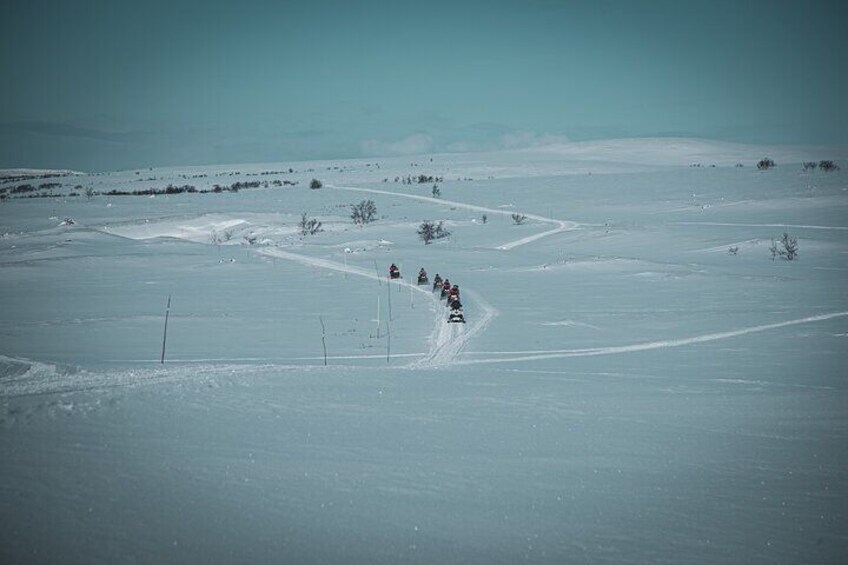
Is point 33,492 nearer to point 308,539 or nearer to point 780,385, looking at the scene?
point 308,539

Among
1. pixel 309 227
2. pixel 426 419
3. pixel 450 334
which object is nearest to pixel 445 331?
pixel 450 334

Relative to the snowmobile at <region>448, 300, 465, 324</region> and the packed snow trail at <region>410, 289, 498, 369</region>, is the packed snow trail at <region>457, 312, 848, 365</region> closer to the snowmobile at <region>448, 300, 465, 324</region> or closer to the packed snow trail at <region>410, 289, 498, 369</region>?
the packed snow trail at <region>410, 289, 498, 369</region>

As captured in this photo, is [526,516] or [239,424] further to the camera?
[239,424]

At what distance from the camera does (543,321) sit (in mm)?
15695

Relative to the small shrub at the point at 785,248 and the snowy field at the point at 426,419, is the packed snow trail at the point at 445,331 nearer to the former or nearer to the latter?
the snowy field at the point at 426,419

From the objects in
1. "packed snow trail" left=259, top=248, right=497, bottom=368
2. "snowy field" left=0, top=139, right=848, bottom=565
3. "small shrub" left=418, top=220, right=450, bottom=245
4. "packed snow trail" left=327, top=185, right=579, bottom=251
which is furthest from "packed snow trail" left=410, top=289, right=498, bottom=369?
"small shrub" left=418, top=220, right=450, bottom=245

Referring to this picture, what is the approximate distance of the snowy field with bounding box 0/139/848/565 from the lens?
444 cm

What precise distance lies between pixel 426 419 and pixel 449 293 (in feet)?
38.9

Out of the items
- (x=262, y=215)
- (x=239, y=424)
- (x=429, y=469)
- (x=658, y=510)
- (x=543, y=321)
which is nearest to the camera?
(x=658, y=510)

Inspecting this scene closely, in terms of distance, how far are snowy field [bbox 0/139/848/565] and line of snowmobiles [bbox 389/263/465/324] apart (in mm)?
569

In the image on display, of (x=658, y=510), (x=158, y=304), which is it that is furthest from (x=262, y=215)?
(x=658, y=510)

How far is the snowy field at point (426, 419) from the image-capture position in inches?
175

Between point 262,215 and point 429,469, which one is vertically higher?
point 262,215

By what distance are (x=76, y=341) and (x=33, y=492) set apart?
353 inches
